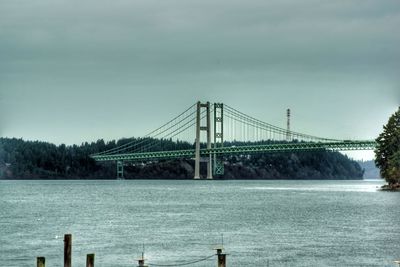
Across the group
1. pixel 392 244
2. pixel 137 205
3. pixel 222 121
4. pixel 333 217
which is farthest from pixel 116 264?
pixel 222 121

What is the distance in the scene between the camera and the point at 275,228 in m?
56.3

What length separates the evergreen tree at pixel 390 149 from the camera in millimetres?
107875

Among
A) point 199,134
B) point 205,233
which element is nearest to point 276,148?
point 199,134

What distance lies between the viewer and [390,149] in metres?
110

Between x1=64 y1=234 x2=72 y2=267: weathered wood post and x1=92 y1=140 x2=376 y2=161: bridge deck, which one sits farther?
x1=92 y1=140 x2=376 y2=161: bridge deck

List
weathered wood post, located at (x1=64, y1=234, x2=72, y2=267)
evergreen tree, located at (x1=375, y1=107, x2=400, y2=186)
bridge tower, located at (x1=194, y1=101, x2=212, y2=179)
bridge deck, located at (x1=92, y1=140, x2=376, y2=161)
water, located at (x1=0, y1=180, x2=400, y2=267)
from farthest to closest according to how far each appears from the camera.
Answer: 1. bridge tower, located at (x1=194, y1=101, x2=212, y2=179)
2. bridge deck, located at (x1=92, y1=140, x2=376, y2=161)
3. evergreen tree, located at (x1=375, y1=107, x2=400, y2=186)
4. water, located at (x1=0, y1=180, x2=400, y2=267)
5. weathered wood post, located at (x1=64, y1=234, x2=72, y2=267)

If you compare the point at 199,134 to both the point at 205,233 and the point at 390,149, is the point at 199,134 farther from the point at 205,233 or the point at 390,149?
the point at 205,233

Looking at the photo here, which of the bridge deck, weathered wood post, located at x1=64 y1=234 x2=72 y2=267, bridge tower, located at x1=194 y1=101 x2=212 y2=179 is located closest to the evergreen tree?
the bridge deck

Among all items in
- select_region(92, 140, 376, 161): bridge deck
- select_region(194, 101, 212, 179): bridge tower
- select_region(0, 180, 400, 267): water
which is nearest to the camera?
select_region(0, 180, 400, 267): water

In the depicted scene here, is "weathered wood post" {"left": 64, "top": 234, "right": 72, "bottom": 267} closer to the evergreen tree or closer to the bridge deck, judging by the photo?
the evergreen tree

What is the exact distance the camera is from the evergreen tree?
107875 mm

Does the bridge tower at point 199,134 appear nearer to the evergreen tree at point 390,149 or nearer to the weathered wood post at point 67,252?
the evergreen tree at point 390,149

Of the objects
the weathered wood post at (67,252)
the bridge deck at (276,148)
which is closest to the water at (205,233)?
the weathered wood post at (67,252)

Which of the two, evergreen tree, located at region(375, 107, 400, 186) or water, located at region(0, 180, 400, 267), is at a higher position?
evergreen tree, located at region(375, 107, 400, 186)
